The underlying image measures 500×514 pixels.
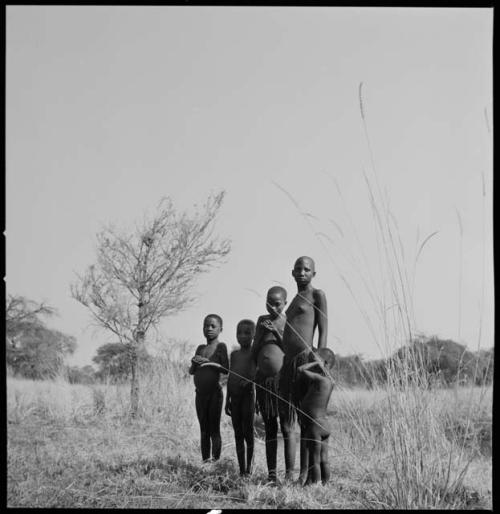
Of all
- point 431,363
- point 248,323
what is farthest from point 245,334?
point 431,363

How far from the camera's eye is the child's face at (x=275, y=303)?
257 inches

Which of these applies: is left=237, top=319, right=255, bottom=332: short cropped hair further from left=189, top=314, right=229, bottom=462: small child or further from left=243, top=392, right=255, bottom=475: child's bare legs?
left=243, top=392, right=255, bottom=475: child's bare legs

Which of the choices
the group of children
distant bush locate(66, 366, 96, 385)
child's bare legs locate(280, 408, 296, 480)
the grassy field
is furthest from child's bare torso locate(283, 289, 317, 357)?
distant bush locate(66, 366, 96, 385)

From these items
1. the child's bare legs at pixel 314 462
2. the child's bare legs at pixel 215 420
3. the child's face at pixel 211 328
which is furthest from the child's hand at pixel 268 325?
the child's bare legs at pixel 314 462

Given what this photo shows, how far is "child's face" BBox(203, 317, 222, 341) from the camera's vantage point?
22.4 feet

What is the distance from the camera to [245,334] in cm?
665

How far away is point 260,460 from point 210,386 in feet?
2.75

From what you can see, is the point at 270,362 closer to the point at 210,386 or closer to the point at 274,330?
the point at 274,330

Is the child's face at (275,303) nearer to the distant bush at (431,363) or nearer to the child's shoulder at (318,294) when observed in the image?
the child's shoulder at (318,294)

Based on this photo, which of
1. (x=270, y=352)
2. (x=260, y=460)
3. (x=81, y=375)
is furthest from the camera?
(x=81, y=375)

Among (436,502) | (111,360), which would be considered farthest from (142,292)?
(436,502)

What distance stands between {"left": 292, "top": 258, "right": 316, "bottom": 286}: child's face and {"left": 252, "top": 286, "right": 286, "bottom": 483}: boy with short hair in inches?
7.1

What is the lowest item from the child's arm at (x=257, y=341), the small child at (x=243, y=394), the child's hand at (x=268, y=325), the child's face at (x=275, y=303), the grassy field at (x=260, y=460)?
the grassy field at (x=260, y=460)

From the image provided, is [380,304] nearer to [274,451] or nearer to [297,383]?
[297,383]
